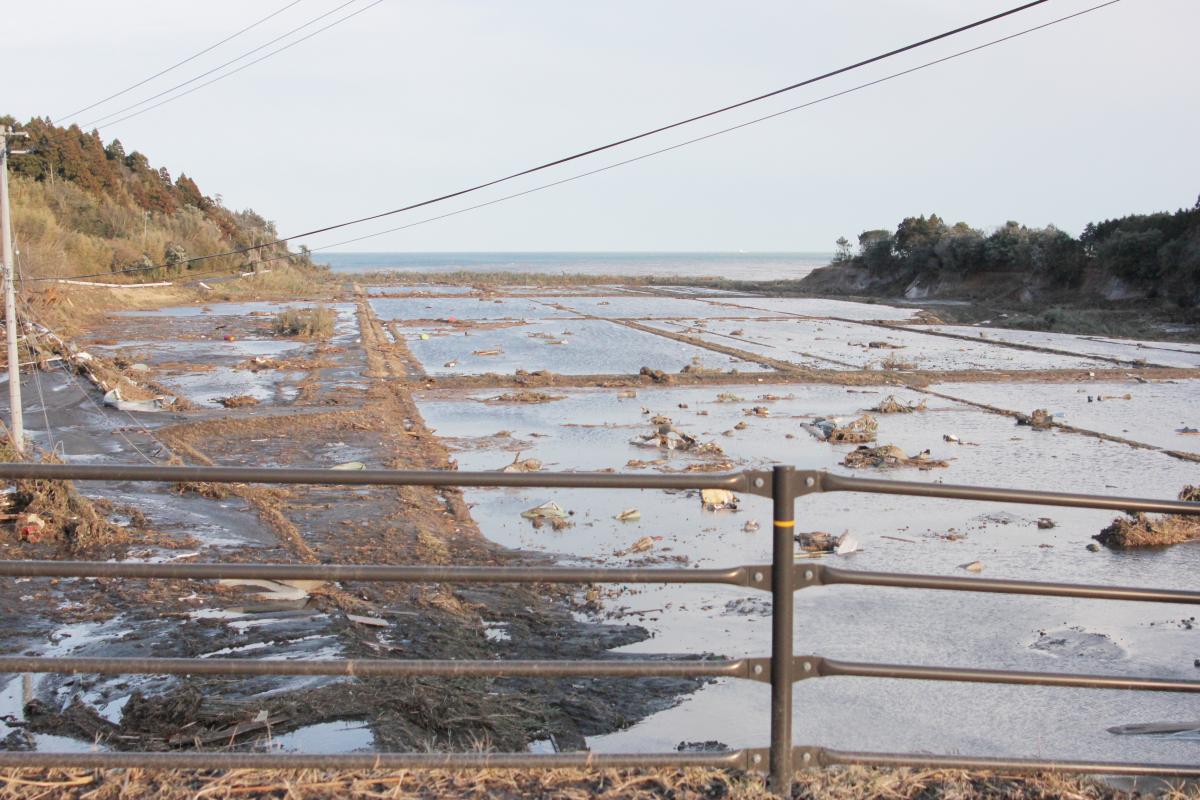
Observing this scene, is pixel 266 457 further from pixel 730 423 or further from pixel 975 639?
pixel 975 639

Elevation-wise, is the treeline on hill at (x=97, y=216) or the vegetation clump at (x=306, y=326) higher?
the treeline on hill at (x=97, y=216)

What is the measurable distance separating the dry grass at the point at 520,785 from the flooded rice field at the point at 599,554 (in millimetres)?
833

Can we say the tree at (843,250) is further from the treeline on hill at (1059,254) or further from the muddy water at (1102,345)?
the muddy water at (1102,345)

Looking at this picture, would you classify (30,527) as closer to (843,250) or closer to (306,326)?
(306,326)

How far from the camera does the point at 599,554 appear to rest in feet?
31.6

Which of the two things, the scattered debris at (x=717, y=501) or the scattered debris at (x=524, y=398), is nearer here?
the scattered debris at (x=717, y=501)

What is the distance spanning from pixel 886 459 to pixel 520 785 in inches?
428

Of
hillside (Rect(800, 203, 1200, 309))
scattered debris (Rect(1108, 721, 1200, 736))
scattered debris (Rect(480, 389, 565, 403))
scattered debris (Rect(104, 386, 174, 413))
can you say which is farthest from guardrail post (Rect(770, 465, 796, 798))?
hillside (Rect(800, 203, 1200, 309))

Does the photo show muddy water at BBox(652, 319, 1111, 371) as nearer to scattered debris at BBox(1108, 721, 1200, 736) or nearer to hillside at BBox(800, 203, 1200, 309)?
hillside at BBox(800, 203, 1200, 309)

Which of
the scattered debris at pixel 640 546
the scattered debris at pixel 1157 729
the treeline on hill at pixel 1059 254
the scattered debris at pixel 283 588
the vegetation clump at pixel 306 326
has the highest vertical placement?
the treeline on hill at pixel 1059 254

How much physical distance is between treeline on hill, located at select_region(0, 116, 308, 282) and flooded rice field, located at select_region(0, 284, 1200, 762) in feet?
56.3

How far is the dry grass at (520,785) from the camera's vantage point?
3318 mm

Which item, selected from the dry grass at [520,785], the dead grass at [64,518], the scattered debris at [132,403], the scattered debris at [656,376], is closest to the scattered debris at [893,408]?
the scattered debris at [656,376]

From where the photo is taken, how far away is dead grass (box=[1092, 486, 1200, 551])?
33.0 feet
